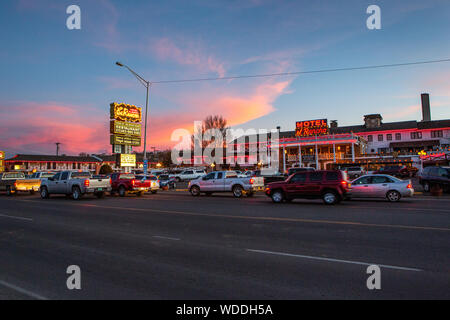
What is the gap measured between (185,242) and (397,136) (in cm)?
5872

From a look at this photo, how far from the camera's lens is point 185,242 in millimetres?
7547

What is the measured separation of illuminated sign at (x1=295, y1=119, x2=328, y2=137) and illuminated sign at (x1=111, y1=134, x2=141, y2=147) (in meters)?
27.7

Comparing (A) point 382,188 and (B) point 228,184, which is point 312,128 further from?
(A) point 382,188

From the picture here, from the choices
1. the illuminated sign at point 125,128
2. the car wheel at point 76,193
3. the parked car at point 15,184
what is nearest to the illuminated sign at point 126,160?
the illuminated sign at point 125,128

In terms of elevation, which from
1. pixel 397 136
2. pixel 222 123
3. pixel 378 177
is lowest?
pixel 378 177

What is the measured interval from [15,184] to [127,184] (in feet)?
34.1

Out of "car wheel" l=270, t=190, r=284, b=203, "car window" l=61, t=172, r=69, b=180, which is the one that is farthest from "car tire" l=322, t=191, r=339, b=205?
"car window" l=61, t=172, r=69, b=180

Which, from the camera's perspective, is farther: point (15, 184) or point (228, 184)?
point (15, 184)

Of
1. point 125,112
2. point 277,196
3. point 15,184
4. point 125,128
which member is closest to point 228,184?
point 277,196

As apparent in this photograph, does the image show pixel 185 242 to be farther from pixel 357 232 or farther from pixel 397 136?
pixel 397 136

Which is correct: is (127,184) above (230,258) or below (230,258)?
above

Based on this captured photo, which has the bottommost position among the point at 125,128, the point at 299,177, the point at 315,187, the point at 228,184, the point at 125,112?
the point at 315,187

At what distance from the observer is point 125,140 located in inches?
1474
